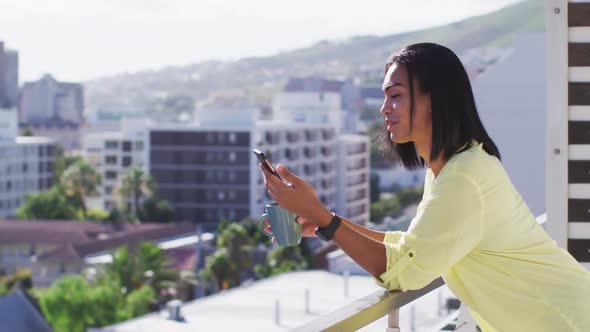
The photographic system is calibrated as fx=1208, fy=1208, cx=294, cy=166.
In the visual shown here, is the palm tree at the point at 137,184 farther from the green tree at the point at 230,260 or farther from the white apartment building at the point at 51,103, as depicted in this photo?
the white apartment building at the point at 51,103

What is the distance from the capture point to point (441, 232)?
1418 mm

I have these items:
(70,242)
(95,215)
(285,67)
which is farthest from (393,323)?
(285,67)

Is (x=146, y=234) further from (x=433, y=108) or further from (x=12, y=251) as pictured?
(x=433, y=108)

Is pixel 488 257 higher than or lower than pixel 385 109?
lower

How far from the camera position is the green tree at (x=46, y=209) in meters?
52.2

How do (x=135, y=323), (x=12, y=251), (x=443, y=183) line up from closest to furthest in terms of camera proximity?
(x=443, y=183)
(x=135, y=323)
(x=12, y=251)

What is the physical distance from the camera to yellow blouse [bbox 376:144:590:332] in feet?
4.67

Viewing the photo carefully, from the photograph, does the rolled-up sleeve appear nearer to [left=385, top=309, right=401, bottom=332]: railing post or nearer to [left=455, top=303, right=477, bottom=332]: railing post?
[left=385, top=309, right=401, bottom=332]: railing post

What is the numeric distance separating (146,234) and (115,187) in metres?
15.0

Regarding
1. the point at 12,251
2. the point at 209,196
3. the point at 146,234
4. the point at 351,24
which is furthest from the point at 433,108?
the point at 351,24

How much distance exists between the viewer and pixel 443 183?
56.9 inches

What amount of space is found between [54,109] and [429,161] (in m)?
93.5

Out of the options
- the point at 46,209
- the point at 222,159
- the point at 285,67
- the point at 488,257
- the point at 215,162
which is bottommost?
the point at 46,209

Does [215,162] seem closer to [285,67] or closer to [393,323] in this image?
[393,323]
